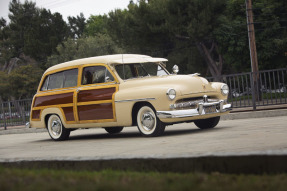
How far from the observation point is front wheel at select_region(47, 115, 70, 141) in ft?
42.5

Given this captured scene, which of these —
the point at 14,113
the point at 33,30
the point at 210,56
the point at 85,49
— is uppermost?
the point at 33,30

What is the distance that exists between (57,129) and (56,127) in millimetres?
62

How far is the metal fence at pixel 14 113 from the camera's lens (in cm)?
2122

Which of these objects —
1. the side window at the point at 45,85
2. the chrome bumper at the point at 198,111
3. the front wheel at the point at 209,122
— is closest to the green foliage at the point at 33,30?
the side window at the point at 45,85

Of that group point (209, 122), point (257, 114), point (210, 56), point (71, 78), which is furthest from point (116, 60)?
point (210, 56)

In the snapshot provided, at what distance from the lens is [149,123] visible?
10727 mm

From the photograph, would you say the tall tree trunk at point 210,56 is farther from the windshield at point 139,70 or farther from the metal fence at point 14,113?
the windshield at point 139,70

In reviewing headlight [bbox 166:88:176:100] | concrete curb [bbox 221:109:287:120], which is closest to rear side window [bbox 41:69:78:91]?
headlight [bbox 166:88:176:100]

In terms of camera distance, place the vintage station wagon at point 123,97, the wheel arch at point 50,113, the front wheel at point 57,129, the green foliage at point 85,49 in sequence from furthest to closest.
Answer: the green foliage at point 85,49 < the front wheel at point 57,129 < the wheel arch at point 50,113 < the vintage station wagon at point 123,97

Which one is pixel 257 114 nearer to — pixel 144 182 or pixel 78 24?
pixel 144 182

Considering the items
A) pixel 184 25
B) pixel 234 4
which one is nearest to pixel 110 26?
pixel 184 25

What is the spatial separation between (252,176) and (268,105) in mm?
11730

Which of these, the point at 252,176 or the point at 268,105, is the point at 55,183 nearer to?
the point at 252,176

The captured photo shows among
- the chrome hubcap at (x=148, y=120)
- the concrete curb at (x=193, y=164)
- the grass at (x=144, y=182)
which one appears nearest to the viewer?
the grass at (x=144, y=182)
